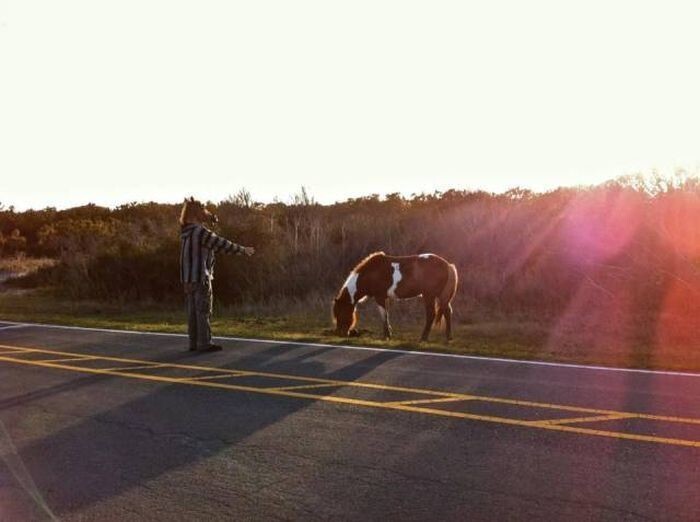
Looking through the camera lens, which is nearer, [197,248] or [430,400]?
[430,400]

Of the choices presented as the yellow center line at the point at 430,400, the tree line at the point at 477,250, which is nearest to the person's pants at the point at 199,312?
the yellow center line at the point at 430,400

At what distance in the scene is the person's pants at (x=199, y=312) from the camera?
12133 mm

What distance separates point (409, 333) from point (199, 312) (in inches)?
221

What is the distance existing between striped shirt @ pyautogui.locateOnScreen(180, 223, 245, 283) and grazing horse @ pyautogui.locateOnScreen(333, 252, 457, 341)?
3.75 meters

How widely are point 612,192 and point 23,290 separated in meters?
25.7

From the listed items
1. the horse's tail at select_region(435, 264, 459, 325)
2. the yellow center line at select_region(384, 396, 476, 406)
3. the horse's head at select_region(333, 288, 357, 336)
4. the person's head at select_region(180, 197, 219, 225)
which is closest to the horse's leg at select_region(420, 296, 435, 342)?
the horse's tail at select_region(435, 264, 459, 325)

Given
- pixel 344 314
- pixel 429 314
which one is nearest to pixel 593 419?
pixel 429 314

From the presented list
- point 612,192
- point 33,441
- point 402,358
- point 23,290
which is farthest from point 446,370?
point 23,290

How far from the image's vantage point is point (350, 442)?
21.4ft

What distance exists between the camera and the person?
1197 cm

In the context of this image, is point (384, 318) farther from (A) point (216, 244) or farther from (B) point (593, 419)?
(B) point (593, 419)

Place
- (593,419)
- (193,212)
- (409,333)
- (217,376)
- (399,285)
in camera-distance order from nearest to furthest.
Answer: (593,419) < (217,376) < (193,212) < (399,285) < (409,333)

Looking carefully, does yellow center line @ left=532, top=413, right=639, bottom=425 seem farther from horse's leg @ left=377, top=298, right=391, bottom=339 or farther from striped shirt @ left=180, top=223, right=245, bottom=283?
horse's leg @ left=377, top=298, right=391, bottom=339

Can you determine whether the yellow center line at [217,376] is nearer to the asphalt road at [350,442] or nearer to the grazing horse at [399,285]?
the asphalt road at [350,442]
